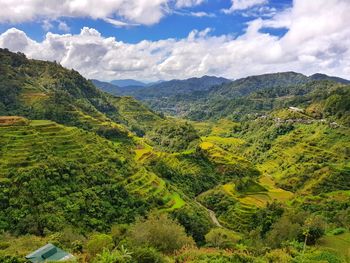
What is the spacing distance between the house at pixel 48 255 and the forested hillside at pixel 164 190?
0.90 metres

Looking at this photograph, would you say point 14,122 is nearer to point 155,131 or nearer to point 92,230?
point 92,230

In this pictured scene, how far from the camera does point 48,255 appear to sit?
2453 cm

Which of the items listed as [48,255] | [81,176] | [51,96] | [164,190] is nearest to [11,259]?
[48,255]

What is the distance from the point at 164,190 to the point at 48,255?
4600 cm

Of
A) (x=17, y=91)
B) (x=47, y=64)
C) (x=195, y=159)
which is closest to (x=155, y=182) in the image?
(x=195, y=159)

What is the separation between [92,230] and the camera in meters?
50.1

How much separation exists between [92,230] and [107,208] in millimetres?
5969

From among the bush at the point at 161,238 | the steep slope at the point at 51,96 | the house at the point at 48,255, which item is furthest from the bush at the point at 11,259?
the steep slope at the point at 51,96

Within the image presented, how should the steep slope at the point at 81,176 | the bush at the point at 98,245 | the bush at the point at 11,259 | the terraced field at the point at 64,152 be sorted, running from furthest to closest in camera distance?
the terraced field at the point at 64,152
the steep slope at the point at 81,176
the bush at the point at 98,245
the bush at the point at 11,259

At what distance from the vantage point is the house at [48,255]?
23.5 metres

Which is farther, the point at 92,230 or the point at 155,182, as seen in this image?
the point at 155,182

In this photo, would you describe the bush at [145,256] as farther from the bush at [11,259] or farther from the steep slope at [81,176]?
the steep slope at [81,176]

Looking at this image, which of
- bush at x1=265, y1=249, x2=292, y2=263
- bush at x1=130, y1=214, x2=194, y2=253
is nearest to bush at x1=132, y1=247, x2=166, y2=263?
bush at x1=130, y1=214, x2=194, y2=253

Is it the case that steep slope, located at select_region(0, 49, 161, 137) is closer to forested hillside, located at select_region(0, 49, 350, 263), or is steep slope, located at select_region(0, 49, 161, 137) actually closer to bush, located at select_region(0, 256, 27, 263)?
forested hillside, located at select_region(0, 49, 350, 263)
